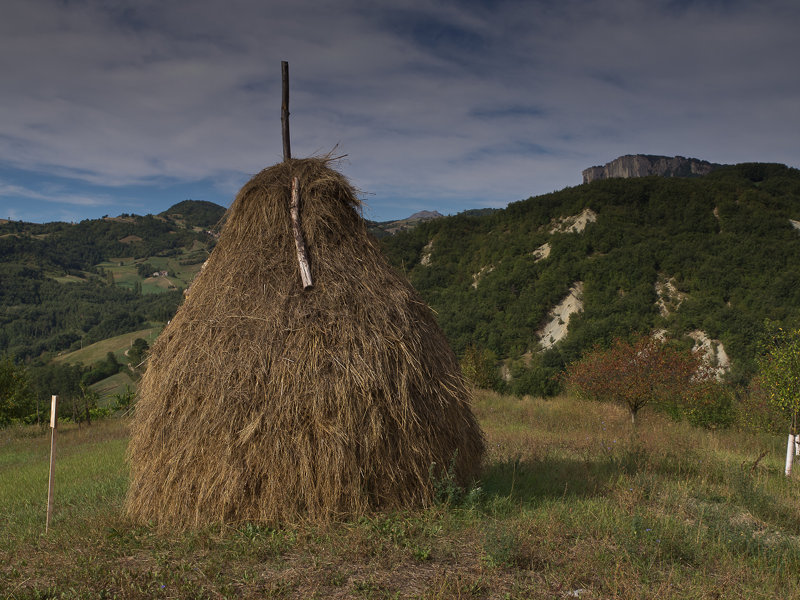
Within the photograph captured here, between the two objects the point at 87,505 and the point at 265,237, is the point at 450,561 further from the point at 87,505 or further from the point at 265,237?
the point at 87,505

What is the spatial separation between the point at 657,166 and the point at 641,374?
494ft

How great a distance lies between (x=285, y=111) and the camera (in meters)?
7.54

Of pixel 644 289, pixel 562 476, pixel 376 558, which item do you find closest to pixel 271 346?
pixel 376 558

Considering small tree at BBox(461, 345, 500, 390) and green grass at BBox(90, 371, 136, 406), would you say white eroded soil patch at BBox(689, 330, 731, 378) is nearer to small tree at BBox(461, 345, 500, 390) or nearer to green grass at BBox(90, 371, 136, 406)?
small tree at BBox(461, 345, 500, 390)

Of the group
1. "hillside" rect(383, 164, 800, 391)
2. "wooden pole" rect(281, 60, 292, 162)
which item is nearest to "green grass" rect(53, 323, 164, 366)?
"hillside" rect(383, 164, 800, 391)

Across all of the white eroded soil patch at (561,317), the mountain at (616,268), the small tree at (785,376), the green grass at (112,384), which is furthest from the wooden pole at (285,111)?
the green grass at (112,384)

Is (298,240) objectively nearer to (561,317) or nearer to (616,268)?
(561,317)

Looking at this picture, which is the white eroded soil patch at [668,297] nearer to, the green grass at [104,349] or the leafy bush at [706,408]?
the leafy bush at [706,408]

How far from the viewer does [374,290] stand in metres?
6.16

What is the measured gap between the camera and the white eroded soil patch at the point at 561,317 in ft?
182

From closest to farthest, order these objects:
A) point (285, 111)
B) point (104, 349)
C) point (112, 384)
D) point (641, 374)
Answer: point (285, 111)
point (641, 374)
point (112, 384)
point (104, 349)

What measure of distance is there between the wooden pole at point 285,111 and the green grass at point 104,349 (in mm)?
111480

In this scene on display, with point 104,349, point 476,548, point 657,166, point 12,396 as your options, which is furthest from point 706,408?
point 657,166

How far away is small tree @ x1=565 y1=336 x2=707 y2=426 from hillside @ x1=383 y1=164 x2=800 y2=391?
19.9 meters
